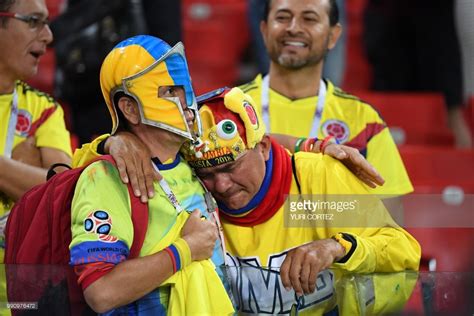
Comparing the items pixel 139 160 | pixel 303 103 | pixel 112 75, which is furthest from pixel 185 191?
pixel 303 103

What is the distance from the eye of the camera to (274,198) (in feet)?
10.9

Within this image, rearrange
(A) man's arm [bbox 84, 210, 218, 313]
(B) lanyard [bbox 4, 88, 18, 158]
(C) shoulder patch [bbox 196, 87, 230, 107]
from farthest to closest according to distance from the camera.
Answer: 1. (B) lanyard [bbox 4, 88, 18, 158]
2. (C) shoulder patch [bbox 196, 87, 230, 107]
3. (A) man's arm [bbox 84, 210, 218, 313]

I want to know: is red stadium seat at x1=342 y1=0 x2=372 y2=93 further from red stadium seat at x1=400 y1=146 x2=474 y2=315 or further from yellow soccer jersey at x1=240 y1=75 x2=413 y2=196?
yellow soccer jersey at x1=240 y1=75 x2=413 y2=196

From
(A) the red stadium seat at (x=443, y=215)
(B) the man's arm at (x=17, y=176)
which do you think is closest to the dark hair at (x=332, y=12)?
(A) the red stadium seat at (x=443, y=215)

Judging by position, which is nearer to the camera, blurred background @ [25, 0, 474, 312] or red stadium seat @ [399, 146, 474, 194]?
blurred background @ [25, 0, 474, 312]

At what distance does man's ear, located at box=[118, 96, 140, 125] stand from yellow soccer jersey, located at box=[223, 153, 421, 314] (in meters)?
0.47

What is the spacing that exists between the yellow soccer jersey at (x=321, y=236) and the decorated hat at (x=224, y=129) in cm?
23

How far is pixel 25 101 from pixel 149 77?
1019mm

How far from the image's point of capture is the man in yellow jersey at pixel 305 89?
4125mm

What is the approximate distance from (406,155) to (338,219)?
191cm

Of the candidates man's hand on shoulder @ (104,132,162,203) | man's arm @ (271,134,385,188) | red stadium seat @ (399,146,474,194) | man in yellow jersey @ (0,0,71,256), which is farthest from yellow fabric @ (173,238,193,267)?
red stadium seat @ (399,146,474,194)

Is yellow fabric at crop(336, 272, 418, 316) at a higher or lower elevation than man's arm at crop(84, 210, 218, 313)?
lower

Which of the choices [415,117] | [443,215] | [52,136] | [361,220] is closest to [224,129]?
[361,220]

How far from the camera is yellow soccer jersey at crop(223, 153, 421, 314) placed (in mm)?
3133
